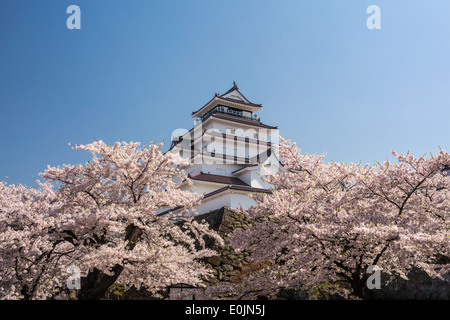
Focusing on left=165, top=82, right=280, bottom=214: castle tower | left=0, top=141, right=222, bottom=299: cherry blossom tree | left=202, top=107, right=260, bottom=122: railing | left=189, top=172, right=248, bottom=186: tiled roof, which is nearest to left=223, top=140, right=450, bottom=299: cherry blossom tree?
left=0, top=141, right=222, bottom=299: cherry blossom tree

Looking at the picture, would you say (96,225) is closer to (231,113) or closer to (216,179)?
(216,179)

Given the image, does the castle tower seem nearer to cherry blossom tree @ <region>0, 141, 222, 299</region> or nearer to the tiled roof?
the tiled roof

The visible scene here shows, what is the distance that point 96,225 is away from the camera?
915 cm

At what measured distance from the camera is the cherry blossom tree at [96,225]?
8.82 meters

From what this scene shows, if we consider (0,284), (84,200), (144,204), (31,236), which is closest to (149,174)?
(144,204)

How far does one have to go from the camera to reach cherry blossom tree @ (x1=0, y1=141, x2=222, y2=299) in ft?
28.9

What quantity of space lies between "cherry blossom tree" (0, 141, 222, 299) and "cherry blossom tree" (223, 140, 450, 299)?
2510 millimetres

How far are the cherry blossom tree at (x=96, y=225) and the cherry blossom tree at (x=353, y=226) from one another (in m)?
2.51

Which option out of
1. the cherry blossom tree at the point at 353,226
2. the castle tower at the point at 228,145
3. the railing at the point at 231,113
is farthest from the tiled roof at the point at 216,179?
the cherry blossom tree at the point at 353,226

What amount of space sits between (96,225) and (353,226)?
656 centimetres

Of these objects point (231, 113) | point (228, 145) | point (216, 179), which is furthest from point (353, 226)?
point (231, 113)

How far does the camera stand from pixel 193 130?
35438mm

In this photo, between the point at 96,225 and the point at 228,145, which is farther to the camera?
the point at 228,145
